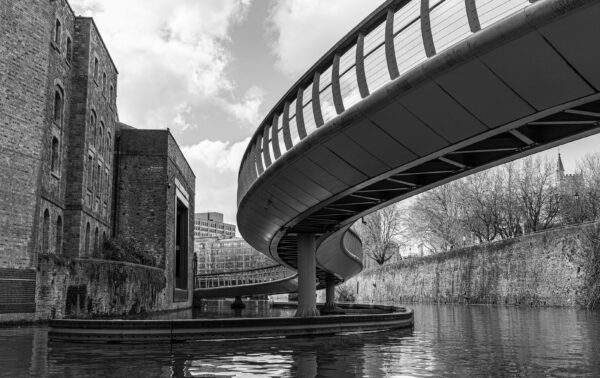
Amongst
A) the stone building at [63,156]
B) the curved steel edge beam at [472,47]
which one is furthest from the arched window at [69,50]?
the curved steel edge beam at [472,47]

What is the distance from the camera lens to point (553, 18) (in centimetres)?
887

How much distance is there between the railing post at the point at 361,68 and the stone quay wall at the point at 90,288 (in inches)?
776

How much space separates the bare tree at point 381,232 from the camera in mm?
81875

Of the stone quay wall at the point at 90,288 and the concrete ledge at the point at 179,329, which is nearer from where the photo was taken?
the concrete ledge at the point at 179,329

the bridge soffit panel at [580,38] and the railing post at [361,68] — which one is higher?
the railing post at [361,68]

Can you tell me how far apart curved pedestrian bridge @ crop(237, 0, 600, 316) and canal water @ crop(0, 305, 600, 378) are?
14.9 feet

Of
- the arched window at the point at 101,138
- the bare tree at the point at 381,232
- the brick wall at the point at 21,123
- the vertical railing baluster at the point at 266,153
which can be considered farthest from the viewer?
the bare tree at the point at 381,232

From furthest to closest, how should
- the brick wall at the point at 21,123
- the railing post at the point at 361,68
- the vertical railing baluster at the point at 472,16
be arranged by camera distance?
the brick wall at the point at 21,123 → the railing post at the point at 361,68 → the vertical railing baluster at the point at 472,16

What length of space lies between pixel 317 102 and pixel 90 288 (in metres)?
20.1

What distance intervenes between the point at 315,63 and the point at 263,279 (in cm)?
5283

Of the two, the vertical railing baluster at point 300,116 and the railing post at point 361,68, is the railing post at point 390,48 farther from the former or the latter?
the vertical railing baluster at point 300,116

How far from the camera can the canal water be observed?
11.3 m

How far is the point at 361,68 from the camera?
13.6 metres

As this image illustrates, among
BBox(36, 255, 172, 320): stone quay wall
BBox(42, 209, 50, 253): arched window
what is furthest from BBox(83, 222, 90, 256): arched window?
BBox(42, 209, 50, 253): arched window
